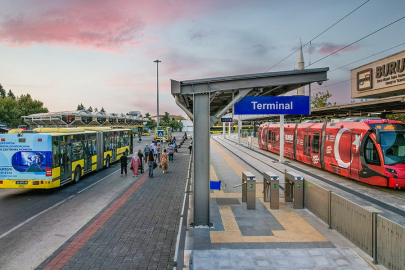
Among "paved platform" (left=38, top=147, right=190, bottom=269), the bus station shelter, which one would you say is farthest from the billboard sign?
"paved platform" (left=38, top=147, right=190, bottom=269)

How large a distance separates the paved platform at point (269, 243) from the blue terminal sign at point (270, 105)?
3.27 meters

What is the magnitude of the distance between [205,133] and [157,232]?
302 centimetres

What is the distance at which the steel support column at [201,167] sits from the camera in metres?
7.88

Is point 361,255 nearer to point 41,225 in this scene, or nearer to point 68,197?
point 41,225

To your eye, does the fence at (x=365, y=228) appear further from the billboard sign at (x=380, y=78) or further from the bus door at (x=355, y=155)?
the billboard sign at (x=380, y=78)

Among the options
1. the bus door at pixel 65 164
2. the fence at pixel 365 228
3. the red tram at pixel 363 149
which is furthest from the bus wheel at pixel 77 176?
the red tram at pixel 363 149

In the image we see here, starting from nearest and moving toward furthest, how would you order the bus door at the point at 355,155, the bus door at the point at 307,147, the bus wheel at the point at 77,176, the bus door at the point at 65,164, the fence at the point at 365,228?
1. the fence at the point at 365,228
2. the bus door at the point at 65,164
3. the bus door at the point at 355,155
4. the bus wheel at the point at 77,176
5. the bus door at the point at 307,147

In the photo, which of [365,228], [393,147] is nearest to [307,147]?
[393,147]

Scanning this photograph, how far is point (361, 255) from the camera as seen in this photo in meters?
6.04

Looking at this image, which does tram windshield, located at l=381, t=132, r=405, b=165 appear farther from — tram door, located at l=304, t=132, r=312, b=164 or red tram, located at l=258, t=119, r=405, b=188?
tram door, located at l=304, t=132, r=312, b=164

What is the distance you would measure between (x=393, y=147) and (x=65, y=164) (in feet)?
48.8

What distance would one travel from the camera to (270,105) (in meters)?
8.49

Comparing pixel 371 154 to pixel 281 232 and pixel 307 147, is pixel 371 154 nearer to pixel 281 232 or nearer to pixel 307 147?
pixel 307 147

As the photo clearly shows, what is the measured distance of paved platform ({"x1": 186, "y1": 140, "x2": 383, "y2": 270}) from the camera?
5711 mm
